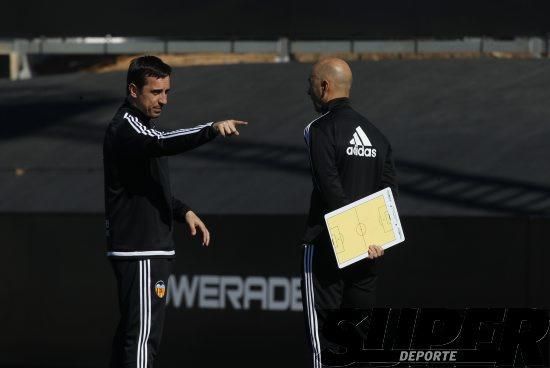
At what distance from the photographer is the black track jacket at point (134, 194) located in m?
7.30

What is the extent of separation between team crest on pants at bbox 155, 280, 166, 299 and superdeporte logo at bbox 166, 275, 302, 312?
10.1ft

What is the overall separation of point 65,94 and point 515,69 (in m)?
4.56

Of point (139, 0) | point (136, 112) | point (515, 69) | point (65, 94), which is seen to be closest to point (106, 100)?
point (65, 94)

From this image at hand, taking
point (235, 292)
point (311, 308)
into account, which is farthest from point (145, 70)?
point (235, 292)

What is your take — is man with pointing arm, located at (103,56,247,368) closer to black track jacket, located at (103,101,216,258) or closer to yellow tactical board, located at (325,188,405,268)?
black track jacket, located at (103,101,216,258)

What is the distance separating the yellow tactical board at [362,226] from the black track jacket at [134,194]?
84 centimetres

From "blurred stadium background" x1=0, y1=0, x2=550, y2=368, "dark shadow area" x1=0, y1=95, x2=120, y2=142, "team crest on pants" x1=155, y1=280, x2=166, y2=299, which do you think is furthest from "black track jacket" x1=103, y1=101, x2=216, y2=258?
"dark shadow area" x1=0, y1=95, x2=120, y2=142

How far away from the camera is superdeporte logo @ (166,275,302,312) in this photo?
410 inches

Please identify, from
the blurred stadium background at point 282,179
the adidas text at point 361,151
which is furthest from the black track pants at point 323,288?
the blurred stadium background at point 282,179

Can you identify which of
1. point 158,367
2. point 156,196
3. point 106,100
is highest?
point 156,196

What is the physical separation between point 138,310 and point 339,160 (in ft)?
3.98

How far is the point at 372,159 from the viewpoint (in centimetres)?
740

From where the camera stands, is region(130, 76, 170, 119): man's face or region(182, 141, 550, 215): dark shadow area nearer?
region(130, 76, 170, 119): man's face

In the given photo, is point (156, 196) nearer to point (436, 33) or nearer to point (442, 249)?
point (442, 249)
